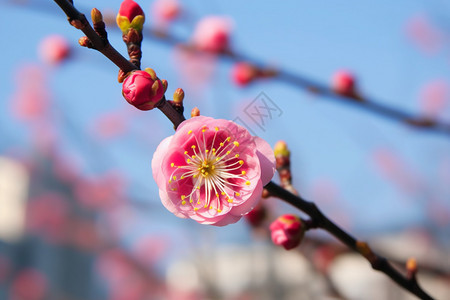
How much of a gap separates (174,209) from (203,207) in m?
0.08

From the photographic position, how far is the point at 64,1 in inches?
30.2

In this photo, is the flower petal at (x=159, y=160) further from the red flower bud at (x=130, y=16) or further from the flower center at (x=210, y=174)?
the red flower bud at (x=130, y=16)

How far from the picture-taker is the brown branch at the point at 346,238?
91cm

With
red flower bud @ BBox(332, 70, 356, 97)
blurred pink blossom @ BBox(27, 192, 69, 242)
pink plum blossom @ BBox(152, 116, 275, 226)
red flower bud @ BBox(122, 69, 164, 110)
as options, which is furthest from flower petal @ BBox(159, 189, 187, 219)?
blurred pink blossom @ BBox(27, 192, 69, 242)

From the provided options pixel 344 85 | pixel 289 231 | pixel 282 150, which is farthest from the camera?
pixel 344 85

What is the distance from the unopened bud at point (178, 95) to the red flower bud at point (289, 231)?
409 mm

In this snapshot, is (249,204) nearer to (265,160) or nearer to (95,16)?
(265,160)

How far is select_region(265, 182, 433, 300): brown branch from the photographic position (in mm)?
Result: 914

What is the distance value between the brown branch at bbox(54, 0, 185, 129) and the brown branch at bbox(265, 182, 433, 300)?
0.29 meters

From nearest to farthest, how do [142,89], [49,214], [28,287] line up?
[142,89] → [28,287] → [49,214]

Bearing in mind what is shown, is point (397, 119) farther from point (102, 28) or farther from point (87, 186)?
point (87, 186)

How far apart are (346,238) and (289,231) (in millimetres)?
156

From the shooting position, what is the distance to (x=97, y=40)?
788mm

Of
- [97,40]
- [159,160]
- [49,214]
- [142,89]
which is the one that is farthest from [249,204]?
[49,214]
